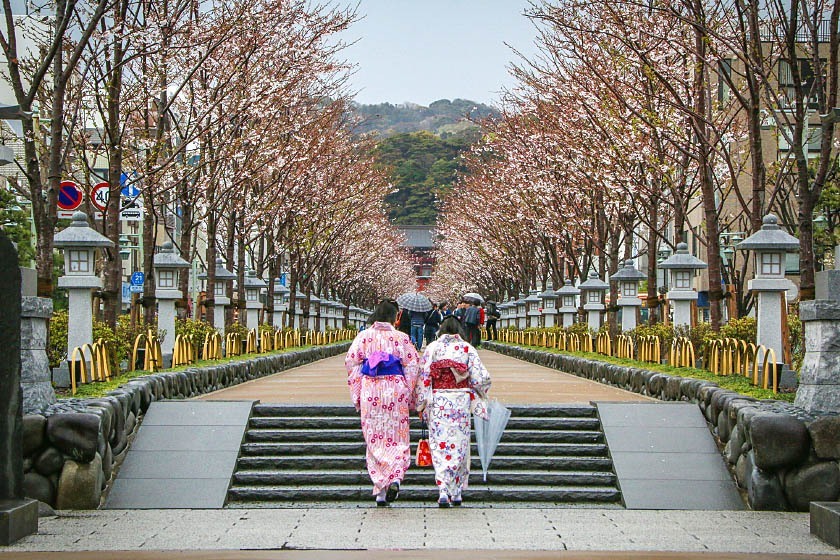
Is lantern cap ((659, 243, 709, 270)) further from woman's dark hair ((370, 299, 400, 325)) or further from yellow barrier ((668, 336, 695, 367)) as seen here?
woman's dark hair ((370, 299, 400, 325))

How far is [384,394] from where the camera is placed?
11.8 meters

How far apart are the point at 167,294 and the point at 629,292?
11736 millimetres

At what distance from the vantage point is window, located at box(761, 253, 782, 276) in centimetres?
1638

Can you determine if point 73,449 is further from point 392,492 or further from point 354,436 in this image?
point 354,436

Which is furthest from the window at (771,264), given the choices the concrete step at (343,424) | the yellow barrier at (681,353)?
the concrete step at (343,424)

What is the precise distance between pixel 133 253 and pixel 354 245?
14.6 meters

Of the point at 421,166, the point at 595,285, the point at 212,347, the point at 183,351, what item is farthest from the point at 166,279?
the point at 421,166

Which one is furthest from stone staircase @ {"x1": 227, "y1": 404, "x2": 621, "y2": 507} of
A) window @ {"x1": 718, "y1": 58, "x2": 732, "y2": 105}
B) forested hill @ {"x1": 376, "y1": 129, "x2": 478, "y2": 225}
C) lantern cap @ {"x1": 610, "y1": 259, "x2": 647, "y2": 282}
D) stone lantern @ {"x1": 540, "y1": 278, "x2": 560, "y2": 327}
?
forested hill @ {"x1": 376, "y1": 129, "x2": 478, "y2": 225}

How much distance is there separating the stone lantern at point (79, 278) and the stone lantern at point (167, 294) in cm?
404

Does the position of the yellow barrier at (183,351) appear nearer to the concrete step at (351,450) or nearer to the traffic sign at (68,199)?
the traffic sign at (68,199)

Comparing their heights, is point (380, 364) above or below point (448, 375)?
above

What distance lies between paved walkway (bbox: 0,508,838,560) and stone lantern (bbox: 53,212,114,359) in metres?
5.07

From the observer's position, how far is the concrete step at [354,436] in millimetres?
13680

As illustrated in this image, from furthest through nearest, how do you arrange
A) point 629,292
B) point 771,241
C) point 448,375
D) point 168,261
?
point 629,292 < point 168,261 < point 771,241 < point 448,375
